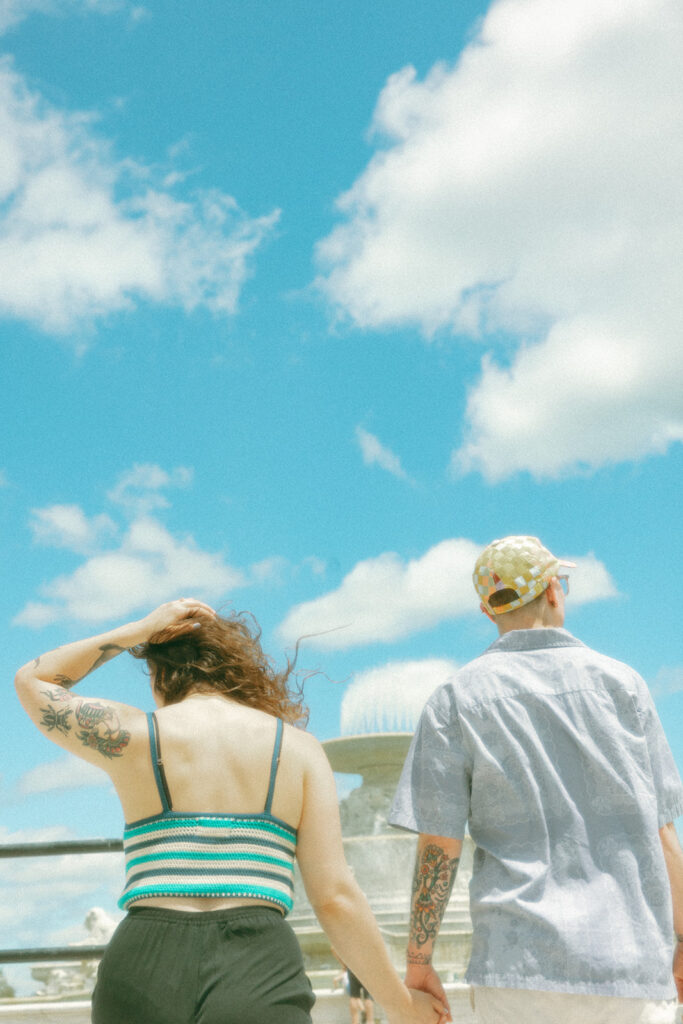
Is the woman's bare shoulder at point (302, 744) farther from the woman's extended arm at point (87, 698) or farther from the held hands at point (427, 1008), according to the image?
the held hands at point (427, 1008)

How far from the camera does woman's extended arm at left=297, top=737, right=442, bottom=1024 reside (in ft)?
8.44

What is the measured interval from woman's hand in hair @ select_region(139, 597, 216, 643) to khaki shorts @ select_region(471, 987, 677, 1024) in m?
1.31

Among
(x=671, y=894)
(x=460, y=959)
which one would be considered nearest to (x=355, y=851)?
(x=460, y=959)

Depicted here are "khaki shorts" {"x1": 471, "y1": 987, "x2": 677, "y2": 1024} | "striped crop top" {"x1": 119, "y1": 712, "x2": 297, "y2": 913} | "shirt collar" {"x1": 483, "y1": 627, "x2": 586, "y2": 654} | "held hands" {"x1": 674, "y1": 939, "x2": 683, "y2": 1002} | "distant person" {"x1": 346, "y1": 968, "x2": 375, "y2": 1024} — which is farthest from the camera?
"distant person" {"x1": 346, "y1": 968, "x2": 375, "y2": 1024}

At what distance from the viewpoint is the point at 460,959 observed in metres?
15.4

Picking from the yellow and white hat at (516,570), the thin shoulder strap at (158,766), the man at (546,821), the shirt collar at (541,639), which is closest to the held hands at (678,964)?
the man at (546,821)

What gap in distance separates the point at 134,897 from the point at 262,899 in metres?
0.30

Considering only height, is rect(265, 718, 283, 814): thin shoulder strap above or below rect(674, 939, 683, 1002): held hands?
above

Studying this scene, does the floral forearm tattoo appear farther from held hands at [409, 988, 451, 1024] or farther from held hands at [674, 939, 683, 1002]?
held hands at [674, 939, 683, 1002]

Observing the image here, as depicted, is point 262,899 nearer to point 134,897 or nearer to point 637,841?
point 134,897

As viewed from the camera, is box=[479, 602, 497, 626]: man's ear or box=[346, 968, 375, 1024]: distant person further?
box=[346, 968, 375, 1024]: distant person

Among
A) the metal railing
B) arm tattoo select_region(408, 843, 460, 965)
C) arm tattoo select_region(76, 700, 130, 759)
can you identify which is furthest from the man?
the metal railing

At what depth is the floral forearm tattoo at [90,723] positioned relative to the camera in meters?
2.50

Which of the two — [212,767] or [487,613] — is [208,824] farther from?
[487,613]
